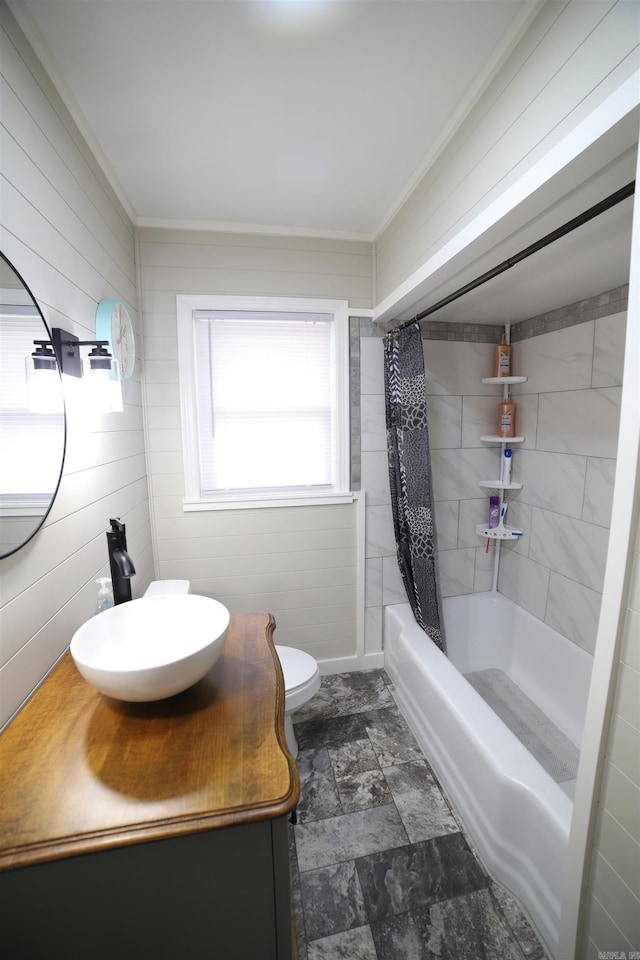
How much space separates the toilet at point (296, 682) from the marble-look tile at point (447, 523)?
1.12 m

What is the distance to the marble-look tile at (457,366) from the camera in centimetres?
228

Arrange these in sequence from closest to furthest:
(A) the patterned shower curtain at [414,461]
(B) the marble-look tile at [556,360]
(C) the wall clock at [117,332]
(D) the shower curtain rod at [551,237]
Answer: (D) the shower curtain rod at [551,237] → (C) the wall clock at [117,332] → (B) the marble-look tile at [556,360] → (A) the patterned shower curtain at [414,461]

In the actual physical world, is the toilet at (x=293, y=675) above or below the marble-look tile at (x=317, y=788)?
above

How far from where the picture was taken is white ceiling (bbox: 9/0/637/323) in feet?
3.15

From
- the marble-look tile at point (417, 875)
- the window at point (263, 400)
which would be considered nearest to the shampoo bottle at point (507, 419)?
the window at point (263, 400)

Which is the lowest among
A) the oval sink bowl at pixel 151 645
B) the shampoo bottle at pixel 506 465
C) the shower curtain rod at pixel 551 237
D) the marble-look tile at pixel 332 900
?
the marble-look tile at pixel 332 900

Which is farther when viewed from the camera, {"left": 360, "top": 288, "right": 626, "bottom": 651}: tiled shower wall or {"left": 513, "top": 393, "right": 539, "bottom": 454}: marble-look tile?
{"left": 513, "top": 393, "right": 539, "bottom": 454}: marble-look tile

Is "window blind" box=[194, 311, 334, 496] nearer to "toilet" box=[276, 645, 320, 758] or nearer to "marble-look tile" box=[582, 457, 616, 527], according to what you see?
"toilet" box=[276, 645, 320, 758]

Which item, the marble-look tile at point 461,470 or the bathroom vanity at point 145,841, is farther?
the marble-look tile at point 461,470

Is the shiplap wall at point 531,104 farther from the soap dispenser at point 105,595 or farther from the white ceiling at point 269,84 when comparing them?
the soap dispenser at point 105,595

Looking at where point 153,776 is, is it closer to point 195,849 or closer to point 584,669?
point 195,849

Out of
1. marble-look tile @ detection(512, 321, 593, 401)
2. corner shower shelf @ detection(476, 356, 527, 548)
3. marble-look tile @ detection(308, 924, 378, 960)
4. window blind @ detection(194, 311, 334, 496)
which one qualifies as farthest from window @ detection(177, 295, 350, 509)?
marble-look tile @ detection(308, 924, 378, 960)

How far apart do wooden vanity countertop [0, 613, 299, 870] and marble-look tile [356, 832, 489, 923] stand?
3.01ft

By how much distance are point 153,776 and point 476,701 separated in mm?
1344
